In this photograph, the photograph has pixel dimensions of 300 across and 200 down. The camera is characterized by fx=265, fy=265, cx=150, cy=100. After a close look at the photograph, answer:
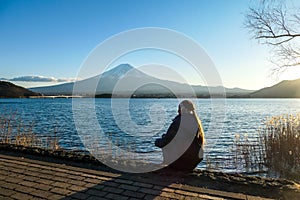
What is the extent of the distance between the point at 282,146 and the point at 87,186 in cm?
621

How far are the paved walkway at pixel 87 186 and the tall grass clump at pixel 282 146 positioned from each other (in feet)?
14.0

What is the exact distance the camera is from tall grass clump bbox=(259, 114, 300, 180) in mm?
7453

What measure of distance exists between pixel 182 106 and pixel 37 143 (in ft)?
25.0

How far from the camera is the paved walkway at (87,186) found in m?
3.74

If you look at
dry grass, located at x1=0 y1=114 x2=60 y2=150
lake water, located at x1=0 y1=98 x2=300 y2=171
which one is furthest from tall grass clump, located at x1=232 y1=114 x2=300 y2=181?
dry grass, located at x1=0 y1=114 x2=60 y2=150

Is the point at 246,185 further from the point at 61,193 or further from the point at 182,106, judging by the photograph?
the point at 61,193

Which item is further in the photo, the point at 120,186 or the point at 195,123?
the point at 195,123

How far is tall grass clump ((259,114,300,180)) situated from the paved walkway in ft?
14.0

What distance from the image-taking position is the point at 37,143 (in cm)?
1042

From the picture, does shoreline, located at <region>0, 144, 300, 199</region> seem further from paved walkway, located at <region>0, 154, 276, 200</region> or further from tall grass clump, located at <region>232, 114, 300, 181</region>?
tall grass clump, located at <region>232, 114, 300, 181</region>

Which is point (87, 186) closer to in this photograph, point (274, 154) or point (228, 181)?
point (228, 181)

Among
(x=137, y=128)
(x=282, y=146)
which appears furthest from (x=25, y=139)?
(x=137, y=128)

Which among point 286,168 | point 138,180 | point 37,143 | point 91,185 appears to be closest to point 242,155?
point 286,168

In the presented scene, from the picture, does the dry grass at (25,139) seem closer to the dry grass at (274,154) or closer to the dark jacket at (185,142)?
the dark jacket at (185,142)
